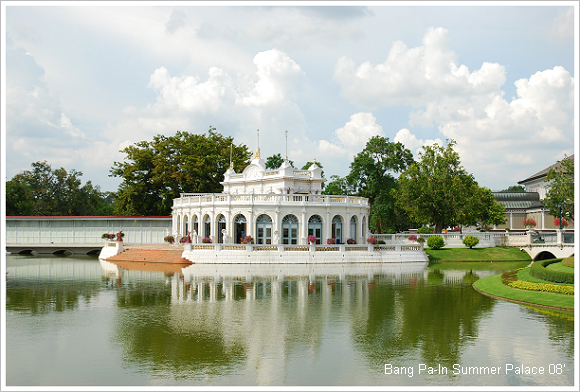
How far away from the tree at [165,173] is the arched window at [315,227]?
26.8 metres

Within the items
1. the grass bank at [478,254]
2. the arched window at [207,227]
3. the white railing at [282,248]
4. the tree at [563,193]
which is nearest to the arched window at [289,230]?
the white railing at [282,248]

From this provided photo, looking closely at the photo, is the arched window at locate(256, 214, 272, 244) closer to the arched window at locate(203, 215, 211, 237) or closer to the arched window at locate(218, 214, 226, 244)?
the arched window at locate(218, 214, 226, 244)

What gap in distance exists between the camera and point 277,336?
19422 millimetres

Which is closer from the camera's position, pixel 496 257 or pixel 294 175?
pixel 496 257

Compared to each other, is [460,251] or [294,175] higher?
[294,175]

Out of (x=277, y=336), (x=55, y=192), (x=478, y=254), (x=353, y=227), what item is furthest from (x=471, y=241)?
(x=55, y=192)

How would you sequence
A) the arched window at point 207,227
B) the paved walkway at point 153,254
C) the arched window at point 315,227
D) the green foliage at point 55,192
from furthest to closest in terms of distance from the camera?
the green foliage at point 55,192 → the arched window at point 207,227 → the arched window at point 315,227 → the paved walkway at point 153,254

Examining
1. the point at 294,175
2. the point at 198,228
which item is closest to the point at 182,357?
the point at 198,228

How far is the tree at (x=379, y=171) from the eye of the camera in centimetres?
7512

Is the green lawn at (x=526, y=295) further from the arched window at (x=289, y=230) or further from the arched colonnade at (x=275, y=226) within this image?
the arched window at (x=289, y=230)

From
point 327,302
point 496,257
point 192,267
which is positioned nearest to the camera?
point 327,302

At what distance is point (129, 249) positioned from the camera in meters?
53.7

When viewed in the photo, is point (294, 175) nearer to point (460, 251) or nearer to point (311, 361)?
point (460, 251)

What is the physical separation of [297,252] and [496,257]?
23112 mm
